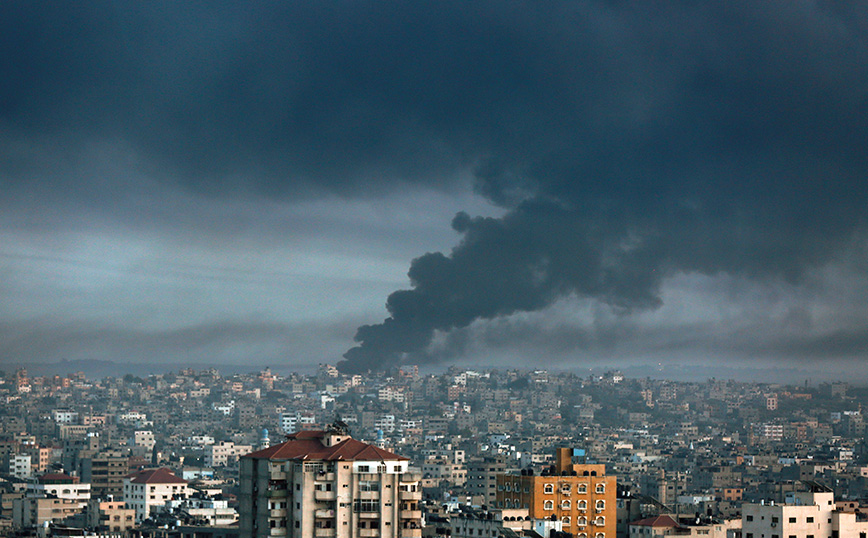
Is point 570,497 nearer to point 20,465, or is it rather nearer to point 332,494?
point 332,494

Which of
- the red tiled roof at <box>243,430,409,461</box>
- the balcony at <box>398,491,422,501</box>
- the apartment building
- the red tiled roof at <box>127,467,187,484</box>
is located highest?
the red tiled roof at <box>243,430,409,461</box>

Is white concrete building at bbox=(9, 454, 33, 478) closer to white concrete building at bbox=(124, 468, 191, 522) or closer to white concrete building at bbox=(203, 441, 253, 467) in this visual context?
white concrete building at bbox=(203, 441, 253, 467)

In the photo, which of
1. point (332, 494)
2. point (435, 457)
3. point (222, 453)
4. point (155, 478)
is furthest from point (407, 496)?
point (222, 453)

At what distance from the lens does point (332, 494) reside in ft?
104

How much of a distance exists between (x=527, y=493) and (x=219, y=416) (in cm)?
12339

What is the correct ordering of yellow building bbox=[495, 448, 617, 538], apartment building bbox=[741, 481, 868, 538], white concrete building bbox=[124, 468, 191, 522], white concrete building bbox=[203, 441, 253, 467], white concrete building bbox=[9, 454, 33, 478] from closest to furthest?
apartment building bbox=[741, 481, 868, 538] < yellow building bbox=[495, 448, 617, 538] < white concrete building bbox=[124, 468, 191, 522] < white concrete building bbox=[9, 454, 33, 478] < white concrete building bbox=[203, 441, 253, 467]

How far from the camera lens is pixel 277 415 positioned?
160250mm

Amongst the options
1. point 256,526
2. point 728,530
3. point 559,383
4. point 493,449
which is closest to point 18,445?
point 493,449

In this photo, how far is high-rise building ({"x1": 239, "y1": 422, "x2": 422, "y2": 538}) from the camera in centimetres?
3150

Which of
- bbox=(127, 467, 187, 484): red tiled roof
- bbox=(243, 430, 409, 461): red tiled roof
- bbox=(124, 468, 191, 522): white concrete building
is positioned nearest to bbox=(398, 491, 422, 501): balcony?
bbox=(243, 430, 409, 461): red tiled roof

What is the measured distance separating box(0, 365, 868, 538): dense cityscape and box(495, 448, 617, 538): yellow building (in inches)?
1.9

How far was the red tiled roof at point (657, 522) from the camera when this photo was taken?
39.9 m

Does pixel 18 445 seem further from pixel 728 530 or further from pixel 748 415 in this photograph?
pixel 748 415

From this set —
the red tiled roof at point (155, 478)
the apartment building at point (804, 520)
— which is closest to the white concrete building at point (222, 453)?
the red tiled roof at point (155, 478)
